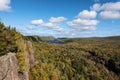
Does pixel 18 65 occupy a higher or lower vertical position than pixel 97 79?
higher

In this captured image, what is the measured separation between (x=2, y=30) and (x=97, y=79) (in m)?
130

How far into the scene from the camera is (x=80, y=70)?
161 m

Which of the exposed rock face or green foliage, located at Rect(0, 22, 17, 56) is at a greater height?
green foliage, located at Rect(0, 22, 17, 56)

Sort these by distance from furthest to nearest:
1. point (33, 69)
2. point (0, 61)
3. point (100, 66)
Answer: point (100, 66) → point (33, 69) → point (0, 61)

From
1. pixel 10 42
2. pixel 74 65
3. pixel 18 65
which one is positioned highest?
pixel 10 42

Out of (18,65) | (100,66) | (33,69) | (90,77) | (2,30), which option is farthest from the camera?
(100,66)

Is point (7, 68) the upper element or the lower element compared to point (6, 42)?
lower

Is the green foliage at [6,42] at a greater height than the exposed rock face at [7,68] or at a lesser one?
greater

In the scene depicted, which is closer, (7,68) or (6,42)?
(7,68)

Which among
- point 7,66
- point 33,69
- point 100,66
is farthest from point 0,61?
point 100,66

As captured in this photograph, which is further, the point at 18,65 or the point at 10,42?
the point at 10,42

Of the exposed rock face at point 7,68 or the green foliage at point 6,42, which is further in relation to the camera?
the green foliage at point 6,42

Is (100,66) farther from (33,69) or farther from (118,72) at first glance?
(33,69)

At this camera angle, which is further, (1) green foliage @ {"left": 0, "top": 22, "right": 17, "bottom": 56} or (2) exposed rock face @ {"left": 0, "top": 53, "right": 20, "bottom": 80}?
(1) green foliage @ {"left": 0, "top": 22, "right": 17, "bottom": 56}
